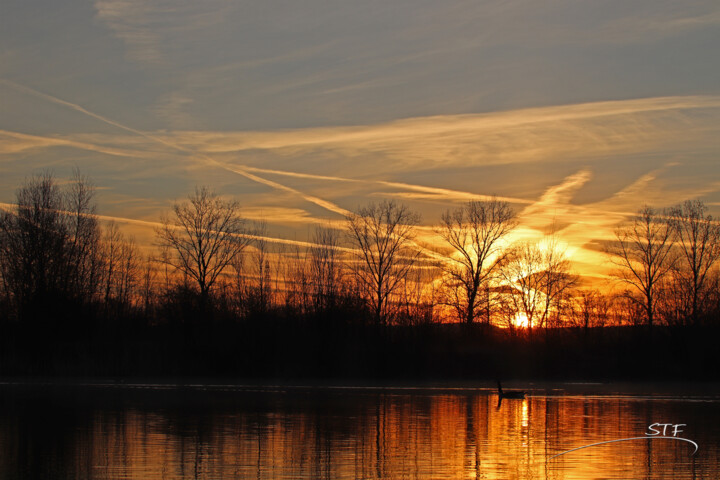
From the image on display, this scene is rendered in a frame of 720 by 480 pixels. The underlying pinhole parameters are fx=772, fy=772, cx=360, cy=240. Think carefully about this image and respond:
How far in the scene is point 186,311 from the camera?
192ft

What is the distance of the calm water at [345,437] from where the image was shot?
1742 centimetres

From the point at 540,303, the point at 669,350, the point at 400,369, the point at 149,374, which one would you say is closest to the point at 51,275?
the point at 149,374

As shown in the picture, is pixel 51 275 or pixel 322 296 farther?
pixel 51 275

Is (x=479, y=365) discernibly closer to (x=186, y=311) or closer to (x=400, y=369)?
(x=400, y=369)

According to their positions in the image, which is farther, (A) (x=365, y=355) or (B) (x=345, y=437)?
(A) (x=365, y=355)

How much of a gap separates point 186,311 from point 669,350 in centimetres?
3560

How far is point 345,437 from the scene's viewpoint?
2288 cm
